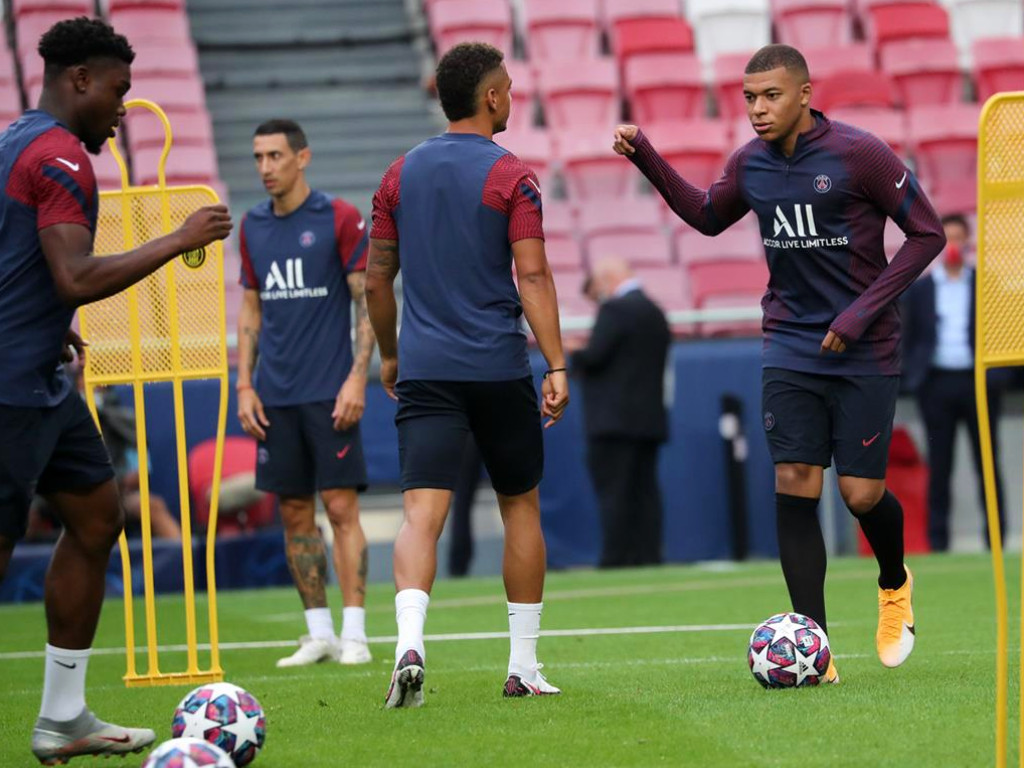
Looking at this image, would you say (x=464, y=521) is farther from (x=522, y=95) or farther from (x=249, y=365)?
(x=522, y=95)

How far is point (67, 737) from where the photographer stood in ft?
17.0

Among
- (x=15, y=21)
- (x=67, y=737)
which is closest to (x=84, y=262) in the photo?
(x=67, y=737)

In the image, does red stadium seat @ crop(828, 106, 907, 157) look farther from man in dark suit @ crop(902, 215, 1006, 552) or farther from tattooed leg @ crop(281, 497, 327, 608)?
tattooed leg @ crop(281, 497, 327, 608)

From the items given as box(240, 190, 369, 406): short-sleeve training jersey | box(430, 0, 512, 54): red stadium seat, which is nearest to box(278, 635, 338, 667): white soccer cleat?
box(240, 190, 369, 406): short-sleeve training jersey

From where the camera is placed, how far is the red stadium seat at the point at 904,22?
741 inches

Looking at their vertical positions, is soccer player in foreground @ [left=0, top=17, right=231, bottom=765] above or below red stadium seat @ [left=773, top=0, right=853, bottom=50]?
below

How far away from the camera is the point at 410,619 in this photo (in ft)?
19.1

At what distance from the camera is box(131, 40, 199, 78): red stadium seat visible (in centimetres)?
1759

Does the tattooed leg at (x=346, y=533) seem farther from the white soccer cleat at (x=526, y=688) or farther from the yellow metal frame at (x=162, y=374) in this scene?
the white soccer cleat at (x=526, y=688)

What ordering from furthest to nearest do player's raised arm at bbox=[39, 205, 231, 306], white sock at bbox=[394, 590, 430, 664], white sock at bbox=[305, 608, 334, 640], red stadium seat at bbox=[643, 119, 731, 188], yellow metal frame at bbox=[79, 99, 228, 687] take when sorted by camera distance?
red stadium seat at bbox=[643, 119, 731, 188]
white sock at bbox=[305, 608, 334, 640]
yellow metal frame at bbox=[79, 99, 228, 687]
white sock at bbox=[394, 590, 430, 664]
player's raised arm at bbox=[39, 205, 231, 306]

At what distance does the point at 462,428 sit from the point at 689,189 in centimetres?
142

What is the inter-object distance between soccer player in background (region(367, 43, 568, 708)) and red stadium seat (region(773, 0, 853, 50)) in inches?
530

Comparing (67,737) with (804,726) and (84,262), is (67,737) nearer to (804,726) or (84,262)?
(84,262)

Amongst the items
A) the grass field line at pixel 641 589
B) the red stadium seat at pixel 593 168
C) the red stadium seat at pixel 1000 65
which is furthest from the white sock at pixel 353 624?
the red stadium seat at pixel 1000 65
